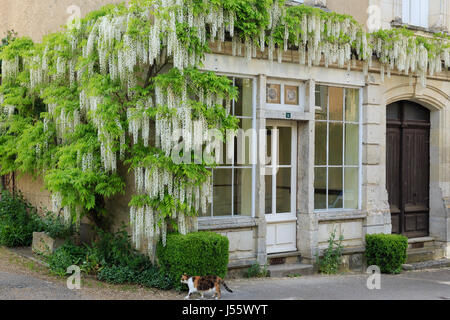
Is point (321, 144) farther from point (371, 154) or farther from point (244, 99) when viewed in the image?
point (244, 99)

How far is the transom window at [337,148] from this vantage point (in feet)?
34.0

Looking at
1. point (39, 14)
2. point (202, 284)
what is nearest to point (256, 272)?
point (202, 284)

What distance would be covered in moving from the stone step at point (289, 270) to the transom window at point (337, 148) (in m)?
1.22

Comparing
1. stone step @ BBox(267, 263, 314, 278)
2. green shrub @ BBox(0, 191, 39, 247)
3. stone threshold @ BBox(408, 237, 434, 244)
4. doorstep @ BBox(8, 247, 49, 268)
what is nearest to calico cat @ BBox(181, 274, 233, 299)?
stone step @ BBox(267, 263, 314, 278)

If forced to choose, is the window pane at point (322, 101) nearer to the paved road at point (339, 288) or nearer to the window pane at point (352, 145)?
the window pane at point (352, 145)

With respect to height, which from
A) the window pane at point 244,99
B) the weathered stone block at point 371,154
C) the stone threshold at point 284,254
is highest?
the window pane at point 244,99

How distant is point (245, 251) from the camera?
9242mm

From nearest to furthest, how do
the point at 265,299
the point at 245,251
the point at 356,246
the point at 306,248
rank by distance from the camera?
the point at 265,299 < the point at 245,251 < the point at 306,248 < the point at 356,246

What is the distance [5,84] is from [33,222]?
9.21 ft

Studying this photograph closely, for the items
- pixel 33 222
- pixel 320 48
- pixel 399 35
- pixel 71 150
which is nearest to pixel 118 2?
pixel 71 150

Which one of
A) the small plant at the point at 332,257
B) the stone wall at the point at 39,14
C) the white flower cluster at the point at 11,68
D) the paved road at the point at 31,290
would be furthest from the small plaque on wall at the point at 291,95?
the white flower cluster at the point at 11,68

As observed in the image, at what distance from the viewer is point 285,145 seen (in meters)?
10.1

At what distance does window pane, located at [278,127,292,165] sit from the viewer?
1001 cm

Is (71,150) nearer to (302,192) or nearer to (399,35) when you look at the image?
(302,192)
